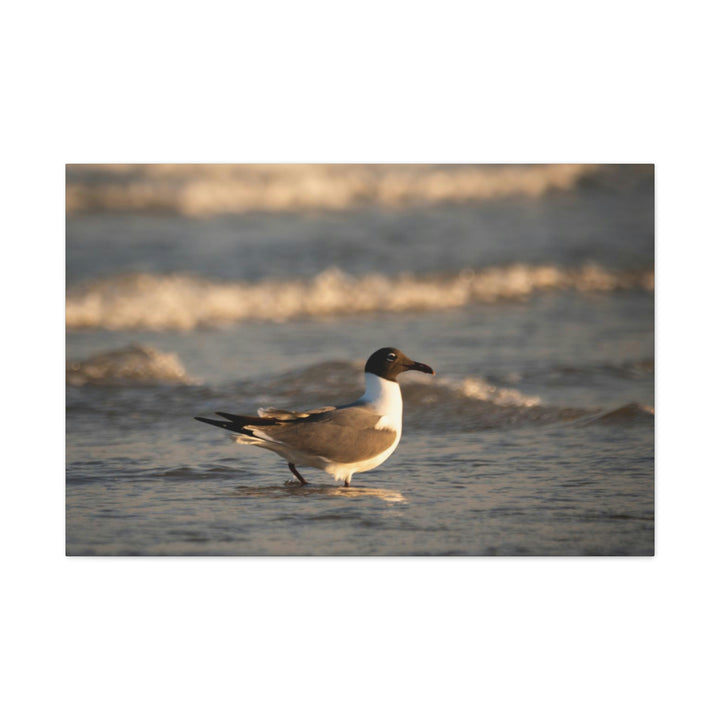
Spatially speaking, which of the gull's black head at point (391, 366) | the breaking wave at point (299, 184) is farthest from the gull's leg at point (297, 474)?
the breaking wave at point (299, 184)

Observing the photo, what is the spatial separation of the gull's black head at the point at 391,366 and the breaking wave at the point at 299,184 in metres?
0.64

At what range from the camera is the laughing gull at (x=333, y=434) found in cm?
588

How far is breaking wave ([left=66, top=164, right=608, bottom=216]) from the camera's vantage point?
6.03 metres

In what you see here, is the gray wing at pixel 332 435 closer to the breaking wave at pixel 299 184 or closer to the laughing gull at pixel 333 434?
the laughing gull at pixel 333 434

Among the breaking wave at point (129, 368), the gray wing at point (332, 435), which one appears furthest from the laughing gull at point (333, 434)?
the breaking wave at point (129, 368)

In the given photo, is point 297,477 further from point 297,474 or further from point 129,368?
point 129,368

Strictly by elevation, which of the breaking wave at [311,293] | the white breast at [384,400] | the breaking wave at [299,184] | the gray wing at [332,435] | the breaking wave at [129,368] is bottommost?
the gray wing at [332,435]

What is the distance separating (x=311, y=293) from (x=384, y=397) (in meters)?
0.57

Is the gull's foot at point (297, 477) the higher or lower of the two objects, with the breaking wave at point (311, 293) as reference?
lower

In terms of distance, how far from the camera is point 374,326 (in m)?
6.08

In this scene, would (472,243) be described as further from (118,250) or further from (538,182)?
(118,250)

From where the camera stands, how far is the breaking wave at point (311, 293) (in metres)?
6.06

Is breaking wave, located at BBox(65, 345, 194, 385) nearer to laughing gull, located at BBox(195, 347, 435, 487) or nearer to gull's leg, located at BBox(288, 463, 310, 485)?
laughing gull, located at BBox(195, 347, 435, 487)

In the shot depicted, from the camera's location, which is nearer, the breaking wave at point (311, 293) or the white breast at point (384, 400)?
the white breast at point (384, 400)
